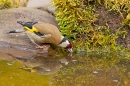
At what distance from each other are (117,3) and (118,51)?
104 cm

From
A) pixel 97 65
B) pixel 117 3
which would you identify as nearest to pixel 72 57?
pixel 97 65

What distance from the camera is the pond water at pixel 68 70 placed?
5891mm

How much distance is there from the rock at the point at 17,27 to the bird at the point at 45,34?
0.23 m

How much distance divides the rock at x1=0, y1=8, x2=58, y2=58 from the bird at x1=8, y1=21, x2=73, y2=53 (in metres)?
0.23

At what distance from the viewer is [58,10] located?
26.6 ft

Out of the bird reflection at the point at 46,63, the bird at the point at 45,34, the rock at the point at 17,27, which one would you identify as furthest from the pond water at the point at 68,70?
the rock at the point at 17,27

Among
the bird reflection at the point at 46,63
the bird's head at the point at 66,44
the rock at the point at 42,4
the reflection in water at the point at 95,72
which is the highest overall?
the rock at the point at 42,4

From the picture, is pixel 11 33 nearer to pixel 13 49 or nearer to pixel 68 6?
pixel 13 49

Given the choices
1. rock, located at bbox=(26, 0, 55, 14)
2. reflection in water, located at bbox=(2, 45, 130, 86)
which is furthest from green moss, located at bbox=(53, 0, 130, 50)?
rock, located at bbox=(26, 0, 55, 14)

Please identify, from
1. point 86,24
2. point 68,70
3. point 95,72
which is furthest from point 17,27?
point 95,72

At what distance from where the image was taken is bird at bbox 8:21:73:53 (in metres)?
7.34

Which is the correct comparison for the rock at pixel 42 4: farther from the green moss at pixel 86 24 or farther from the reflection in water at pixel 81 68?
→ the reflection in water at pixel 81 68

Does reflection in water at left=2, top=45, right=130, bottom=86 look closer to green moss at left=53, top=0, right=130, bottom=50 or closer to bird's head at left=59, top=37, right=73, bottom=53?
bird's head at left=59, top=37, right=73, bottom=53

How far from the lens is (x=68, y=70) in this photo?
6.48 metres
